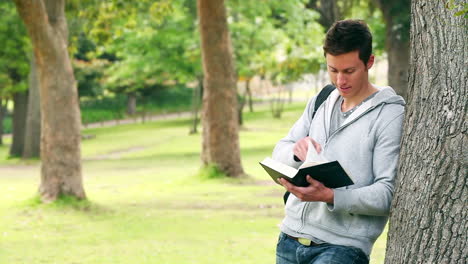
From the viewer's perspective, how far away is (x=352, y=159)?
11.9 feet

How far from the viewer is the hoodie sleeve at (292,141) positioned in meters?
3.79

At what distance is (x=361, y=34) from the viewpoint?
3.65 m

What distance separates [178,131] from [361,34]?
1568 inches

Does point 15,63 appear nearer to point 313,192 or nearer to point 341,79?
point 341,79

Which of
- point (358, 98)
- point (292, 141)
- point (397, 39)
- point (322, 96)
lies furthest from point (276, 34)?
point (358, 98)

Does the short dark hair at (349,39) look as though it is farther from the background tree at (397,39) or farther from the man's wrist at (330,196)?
the background tree at (397,39)

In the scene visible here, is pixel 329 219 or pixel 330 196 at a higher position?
pixel 330 196

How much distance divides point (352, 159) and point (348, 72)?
41 cm

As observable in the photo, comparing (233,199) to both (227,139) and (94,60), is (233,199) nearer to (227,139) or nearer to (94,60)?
(227,139)

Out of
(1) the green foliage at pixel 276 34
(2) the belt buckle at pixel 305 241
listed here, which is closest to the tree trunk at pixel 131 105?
(1) the green foliage at pixel 276 34

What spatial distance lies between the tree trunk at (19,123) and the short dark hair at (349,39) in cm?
2815

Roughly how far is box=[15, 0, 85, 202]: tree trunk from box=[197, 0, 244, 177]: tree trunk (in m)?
4.08

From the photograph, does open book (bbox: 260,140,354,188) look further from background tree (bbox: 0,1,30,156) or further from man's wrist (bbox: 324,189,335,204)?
background tree (bbox: 0,1,30,156)

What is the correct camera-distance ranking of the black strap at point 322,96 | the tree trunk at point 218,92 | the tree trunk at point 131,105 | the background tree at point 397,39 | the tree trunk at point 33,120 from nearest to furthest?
the black strap at point 322,96, the tree trunk at point 218,92, the background tree at point 397,39, the tree trunk at point 33,120, the tree trunk at point 131,105
